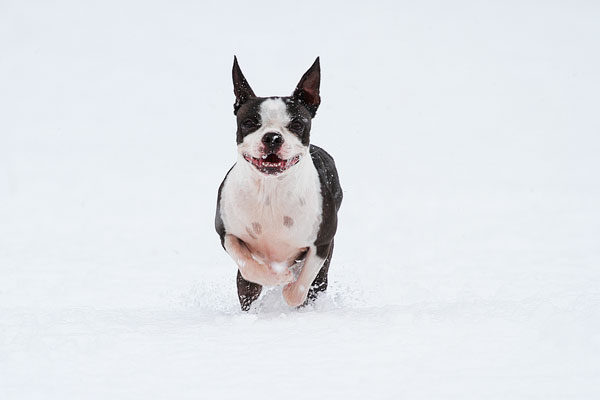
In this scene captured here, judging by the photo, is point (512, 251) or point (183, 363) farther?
point (512, 251)

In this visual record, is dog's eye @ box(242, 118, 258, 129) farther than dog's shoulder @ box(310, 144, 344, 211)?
No

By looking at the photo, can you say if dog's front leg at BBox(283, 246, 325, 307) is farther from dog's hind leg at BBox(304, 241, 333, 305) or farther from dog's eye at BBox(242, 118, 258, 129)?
dog's eye at BBox(242, 118, 258, 129)

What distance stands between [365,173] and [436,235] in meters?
5.38

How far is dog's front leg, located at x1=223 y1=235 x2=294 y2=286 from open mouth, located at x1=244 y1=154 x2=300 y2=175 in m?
0.74

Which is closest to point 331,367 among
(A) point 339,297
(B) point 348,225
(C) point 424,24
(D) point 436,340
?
(D) point 436,340

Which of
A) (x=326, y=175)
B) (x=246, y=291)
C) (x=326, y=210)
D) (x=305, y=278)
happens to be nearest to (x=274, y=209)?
(x=326, y=210)

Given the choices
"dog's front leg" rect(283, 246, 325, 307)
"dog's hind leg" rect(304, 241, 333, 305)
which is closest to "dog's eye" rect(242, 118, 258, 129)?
"dog's front leg" rect(283, 246, 325, 307)

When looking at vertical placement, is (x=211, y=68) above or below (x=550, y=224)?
above

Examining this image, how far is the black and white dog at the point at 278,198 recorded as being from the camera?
16.3ft

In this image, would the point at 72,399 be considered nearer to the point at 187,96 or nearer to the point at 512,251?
the point at 512,251

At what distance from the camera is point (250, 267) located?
5.34 m

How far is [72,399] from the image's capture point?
3.38 metres

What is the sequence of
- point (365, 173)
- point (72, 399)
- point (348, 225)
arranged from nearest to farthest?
point (72, 399) → point (348, 225) → point (365, 173)

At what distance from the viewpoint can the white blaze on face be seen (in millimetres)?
4805
